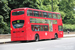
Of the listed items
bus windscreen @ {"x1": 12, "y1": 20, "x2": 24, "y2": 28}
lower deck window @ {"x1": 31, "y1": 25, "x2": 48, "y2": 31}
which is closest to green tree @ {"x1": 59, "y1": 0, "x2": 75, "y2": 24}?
lower deck window @ {"x1": 31, "y1": 25, "x2": 48, "y2": 31}

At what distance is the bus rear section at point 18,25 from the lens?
2103 centimetres

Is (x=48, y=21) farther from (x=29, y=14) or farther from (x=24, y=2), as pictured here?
(x=24, y=2)

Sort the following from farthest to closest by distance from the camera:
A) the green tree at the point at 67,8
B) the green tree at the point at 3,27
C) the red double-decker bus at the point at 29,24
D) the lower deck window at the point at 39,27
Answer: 1. the green tree at the point at 67,8
2. the green tree at the point at 3,27
3. the lower deck window at the point at 39,27
4. the red double-decker bus at the point at 29,24

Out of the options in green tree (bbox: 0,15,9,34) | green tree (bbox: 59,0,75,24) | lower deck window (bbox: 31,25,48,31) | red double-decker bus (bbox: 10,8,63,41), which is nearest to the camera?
red double-decker bus (bbox: 10,8,63,41)

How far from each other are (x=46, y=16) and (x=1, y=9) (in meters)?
7.52

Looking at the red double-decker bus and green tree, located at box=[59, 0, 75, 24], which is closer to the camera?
the red double-decker bus

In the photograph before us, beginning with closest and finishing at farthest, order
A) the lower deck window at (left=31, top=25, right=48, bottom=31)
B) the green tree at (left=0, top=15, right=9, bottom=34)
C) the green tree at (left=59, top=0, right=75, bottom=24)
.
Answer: the lower deck window at (left=31, top=25, right=48, bottom=31), the green tree at (left=0, top=15, right=9, bottom=34), the green tree at (left=59, top=0, right=75, bottom=24)

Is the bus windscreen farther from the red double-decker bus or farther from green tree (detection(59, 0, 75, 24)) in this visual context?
green tree (detection(59, 0, 75, 24))

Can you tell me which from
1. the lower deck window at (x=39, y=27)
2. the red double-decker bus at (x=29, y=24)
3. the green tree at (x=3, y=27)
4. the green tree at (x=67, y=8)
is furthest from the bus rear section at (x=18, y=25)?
the green tree at (x=67, y=8)

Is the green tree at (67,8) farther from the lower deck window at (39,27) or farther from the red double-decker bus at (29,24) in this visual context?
the lower deck window at (39,27)

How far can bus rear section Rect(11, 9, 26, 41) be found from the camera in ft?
69.0

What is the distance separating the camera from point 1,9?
91.9 ft

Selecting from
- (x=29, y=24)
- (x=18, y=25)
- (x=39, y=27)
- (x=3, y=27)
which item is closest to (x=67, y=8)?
(x=3, y=27)

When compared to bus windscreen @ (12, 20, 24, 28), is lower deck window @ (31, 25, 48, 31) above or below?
below
